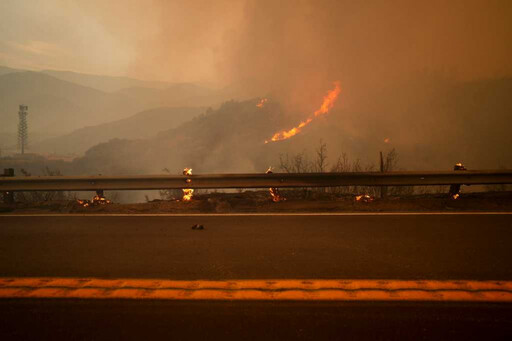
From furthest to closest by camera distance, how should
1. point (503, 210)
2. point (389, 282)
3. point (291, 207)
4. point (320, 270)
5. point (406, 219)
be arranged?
point (291, 207), point (503, 210), point (406, 219), point (320, 270), point (389, 282)

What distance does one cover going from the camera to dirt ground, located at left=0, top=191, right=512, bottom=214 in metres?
A: 8.56

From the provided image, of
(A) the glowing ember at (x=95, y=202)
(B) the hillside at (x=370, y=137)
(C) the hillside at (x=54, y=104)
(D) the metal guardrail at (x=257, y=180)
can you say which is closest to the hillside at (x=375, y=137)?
(B) the hillside at (x=370, y=137)

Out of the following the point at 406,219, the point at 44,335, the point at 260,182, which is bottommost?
the point at 44,335

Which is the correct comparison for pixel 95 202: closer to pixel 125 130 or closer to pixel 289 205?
pixel 289 205

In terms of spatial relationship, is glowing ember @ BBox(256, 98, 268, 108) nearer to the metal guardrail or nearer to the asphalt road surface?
the metal guardrail

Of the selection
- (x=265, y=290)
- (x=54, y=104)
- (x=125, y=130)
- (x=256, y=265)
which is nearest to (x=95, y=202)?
(x=256, y=265)

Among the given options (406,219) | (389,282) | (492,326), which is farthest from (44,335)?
(406,219)

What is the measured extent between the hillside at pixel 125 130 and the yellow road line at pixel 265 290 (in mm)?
64716

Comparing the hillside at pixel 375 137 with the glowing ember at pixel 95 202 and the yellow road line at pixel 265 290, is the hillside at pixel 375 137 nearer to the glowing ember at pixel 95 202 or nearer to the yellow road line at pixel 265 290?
the glowing ember at pixel 95 202

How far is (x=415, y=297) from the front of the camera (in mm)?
3631

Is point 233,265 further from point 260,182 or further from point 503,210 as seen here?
point 503,210

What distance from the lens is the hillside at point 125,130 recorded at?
68750 millimetres

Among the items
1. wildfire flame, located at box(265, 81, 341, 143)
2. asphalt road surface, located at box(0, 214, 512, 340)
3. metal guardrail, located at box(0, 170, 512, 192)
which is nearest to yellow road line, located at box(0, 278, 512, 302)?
asphalt road surface, located at box(0, 214, 512, 340)

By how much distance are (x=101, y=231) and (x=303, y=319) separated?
4485 mm
